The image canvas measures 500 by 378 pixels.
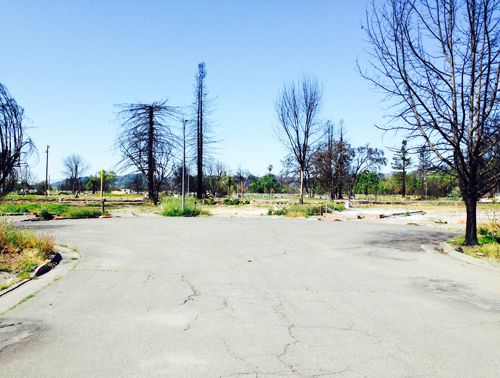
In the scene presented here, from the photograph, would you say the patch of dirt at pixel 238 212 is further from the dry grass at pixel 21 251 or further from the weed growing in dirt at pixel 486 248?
the dry grass at pixel 21 251

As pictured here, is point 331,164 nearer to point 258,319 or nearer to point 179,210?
point 179,210

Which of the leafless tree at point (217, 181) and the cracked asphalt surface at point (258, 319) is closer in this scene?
the cracked asphalt surface at point (258, 319)

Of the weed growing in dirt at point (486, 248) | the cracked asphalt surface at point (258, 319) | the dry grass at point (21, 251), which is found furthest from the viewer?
the weed growing in dirt at point (486, 248)

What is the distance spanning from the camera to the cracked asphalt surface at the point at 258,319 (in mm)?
3646

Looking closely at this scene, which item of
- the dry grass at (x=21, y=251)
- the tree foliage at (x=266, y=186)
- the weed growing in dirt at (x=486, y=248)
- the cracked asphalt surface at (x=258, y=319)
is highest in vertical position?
the tree foliage at (x=266, y=186)

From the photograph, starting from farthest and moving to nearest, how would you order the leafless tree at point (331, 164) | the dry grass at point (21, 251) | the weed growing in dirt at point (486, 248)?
the leafless tree at point (331, 164) < the weed growing in dirt at point (486, 248) < the dry grass at point (21, 251)

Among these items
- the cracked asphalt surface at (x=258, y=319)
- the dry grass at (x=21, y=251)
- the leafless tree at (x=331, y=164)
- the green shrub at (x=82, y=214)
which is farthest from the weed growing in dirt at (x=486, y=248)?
the leafless tree at (x=331, y=164)

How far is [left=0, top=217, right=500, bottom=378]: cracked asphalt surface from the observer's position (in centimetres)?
365

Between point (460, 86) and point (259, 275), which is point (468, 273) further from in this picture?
point (460, 86)

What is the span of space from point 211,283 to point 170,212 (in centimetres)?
1864

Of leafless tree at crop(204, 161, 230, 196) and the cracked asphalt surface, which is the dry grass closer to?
the cracked asphalt surface

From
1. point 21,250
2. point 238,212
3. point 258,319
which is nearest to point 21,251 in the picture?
point 21,250

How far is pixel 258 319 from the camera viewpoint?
16.3 ft

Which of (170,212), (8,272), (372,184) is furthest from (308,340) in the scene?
(372,184)
